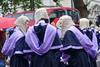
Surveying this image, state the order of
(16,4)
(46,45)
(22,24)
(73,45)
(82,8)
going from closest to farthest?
(46,45) < (73,45) < (22,24) < (16,4) < (82,8)

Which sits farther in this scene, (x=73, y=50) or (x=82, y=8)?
(x=82, y=8)

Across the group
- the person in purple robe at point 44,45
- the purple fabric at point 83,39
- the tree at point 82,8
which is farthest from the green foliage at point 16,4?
the person in purple robe at point 44,45

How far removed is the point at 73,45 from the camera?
887cm

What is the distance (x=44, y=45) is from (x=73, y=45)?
673 millimetres

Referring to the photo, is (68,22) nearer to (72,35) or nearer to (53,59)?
(72,35)

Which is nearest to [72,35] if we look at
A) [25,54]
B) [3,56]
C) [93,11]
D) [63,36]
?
[63,36]

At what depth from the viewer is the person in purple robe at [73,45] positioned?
8883 mm

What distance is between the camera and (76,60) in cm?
898

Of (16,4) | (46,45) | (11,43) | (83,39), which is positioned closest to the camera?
(46,45)

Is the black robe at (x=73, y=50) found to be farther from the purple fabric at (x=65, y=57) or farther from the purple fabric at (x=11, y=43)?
the purple fabric at (x=11, y=43)

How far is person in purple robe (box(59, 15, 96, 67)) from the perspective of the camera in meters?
8.88

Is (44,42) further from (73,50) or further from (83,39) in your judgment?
(83,39)

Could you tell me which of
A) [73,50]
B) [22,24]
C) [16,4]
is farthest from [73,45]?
[16,4]

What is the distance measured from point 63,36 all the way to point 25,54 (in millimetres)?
854
